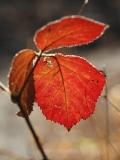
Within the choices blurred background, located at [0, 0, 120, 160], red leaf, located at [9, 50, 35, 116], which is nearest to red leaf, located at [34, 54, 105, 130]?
red leaf, located at [9, 50, 35, 116]

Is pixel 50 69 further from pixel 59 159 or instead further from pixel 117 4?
pixel 117 4

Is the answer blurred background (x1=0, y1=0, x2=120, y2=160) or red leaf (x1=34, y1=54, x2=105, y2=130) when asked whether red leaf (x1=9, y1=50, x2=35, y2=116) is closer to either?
→ red leaf (x1=34, y1=54, x2=105, y2=130)

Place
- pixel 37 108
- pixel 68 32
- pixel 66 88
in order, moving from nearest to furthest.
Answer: pixel 68 32, pixel 66 88, pixel 37 108

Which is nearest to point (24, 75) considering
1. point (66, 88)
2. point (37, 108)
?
point (66, 88)

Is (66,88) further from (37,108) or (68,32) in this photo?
(37,108)

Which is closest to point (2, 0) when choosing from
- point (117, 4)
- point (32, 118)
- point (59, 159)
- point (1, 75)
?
point (117, 4)
